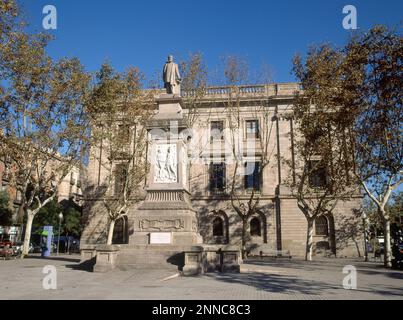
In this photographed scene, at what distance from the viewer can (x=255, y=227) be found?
3506 cm

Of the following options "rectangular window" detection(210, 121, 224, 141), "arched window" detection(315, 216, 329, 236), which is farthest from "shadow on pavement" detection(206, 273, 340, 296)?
"rectangular window" detection(210, 121, 224, 141)

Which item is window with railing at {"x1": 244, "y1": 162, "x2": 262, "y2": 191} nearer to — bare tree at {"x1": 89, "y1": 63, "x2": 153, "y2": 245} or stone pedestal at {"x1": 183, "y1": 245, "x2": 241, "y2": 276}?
bare tree at {"x1": 89, "y1": 63, "x2": 153, "y2": 245}

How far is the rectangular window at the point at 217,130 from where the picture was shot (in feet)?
119

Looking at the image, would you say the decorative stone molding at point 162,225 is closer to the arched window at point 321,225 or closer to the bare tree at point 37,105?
the bare tree at point 37,105

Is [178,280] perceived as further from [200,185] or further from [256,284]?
[200,185]

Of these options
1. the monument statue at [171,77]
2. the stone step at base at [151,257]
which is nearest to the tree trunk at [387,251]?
the stone step at base at [151,257]

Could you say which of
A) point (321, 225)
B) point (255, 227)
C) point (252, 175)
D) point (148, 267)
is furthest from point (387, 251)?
point (252, 175)

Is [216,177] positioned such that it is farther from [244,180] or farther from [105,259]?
[105,259]

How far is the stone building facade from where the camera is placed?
33.8 metres

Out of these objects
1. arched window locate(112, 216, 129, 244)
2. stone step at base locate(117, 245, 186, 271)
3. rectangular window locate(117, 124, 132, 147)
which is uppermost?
rectangular window locate(117, 124, 132, 147)

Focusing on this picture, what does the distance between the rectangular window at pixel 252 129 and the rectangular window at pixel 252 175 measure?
8.67 feet

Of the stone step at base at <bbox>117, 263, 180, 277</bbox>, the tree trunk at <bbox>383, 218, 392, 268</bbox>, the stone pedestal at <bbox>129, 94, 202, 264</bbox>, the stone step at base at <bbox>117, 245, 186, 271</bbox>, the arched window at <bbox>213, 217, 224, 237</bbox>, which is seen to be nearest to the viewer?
the stone step at base at <bbox>117, 263, 180, 277</bbox>

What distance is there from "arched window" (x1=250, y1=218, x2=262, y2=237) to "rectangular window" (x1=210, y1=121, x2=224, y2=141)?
27.3ft
